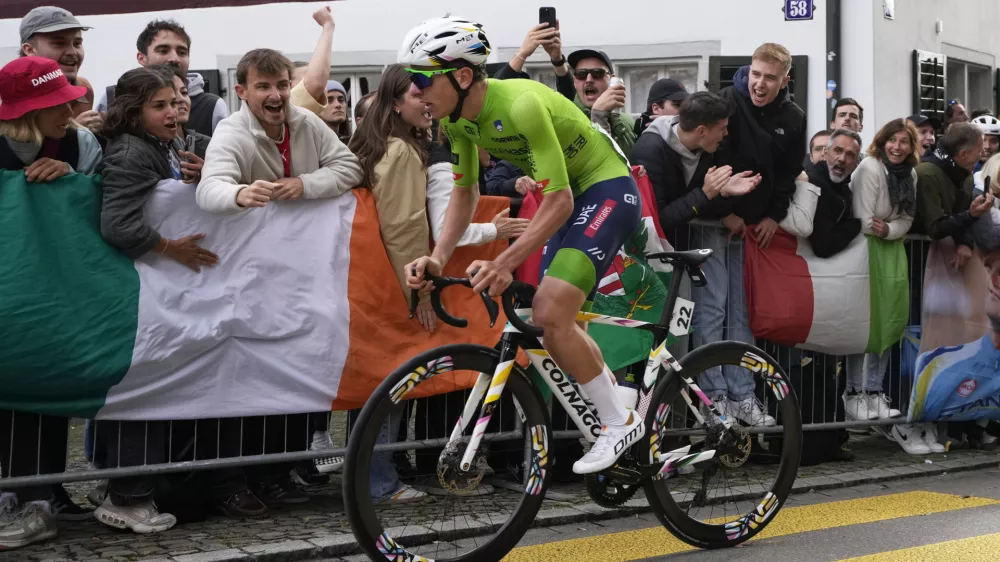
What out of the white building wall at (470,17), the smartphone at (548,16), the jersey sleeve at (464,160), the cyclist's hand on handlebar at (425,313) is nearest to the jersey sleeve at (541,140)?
the jersey sleeve at (464,160)

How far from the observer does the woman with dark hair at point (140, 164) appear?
5766 millimetres

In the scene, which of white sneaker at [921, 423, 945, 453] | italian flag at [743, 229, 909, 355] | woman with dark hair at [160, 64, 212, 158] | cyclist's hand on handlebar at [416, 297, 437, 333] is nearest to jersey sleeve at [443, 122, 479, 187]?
cyclist's hand on handlebar at [416, 297, 437, 333]

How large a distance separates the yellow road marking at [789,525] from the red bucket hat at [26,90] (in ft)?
9.12

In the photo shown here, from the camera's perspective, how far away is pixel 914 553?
215 inches

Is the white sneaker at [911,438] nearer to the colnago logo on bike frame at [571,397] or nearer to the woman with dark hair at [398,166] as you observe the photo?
the woman with dark hair at [398,166]

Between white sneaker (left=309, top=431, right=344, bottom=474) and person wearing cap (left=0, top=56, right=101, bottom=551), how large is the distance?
124 cm

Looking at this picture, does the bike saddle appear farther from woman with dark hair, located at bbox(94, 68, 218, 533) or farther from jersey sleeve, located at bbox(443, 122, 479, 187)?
woman with dark hair, located at bbox(94, 68, 218, 533)

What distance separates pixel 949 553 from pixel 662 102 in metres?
3.99

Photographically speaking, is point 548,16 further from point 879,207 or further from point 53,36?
point 53,36

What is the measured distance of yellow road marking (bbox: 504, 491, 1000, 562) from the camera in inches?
215

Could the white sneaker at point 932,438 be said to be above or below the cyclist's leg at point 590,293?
below

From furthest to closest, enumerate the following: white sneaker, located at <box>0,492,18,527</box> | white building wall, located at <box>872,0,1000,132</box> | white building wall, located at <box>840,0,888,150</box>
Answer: white building wall, located at <box>872,0,1000,132</box>, white building wall, located at <box>840,0,888,150</box>, white sneaker, located at <box>0,492,18,527</box>

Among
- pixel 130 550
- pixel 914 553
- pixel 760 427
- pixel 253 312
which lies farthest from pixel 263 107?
pixel 914 553

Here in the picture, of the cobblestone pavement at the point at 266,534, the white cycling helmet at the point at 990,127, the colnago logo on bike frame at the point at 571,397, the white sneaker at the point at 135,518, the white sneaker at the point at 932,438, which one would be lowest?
the white sneaker at the point at 932,438
